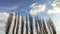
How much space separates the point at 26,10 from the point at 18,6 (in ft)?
1.02

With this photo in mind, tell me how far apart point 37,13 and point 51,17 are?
490 mm

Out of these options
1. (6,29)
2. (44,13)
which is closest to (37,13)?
(44,13)

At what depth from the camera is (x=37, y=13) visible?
9.48m

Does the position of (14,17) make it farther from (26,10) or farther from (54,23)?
(54,23)

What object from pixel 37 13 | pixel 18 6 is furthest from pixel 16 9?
pixel 37 13

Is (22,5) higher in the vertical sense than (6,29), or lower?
higher

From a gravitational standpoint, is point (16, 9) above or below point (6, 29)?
above

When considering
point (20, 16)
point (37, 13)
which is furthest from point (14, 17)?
point (37, 13)

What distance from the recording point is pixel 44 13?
948cm

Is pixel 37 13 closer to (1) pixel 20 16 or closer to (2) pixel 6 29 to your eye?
(1) pixel 20 16

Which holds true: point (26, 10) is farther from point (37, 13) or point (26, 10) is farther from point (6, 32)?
point (6, 32)

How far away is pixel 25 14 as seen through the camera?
9398mm

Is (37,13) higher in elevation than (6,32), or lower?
higher

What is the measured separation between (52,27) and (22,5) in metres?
1.26
